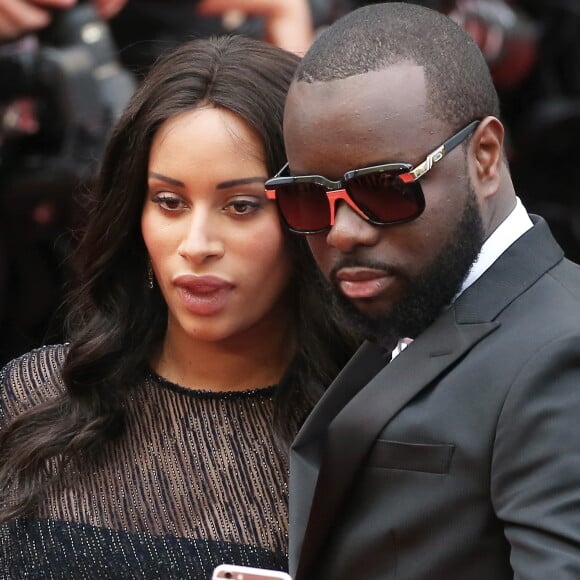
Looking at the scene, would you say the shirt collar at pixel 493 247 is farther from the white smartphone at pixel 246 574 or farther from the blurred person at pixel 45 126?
the blurred person at pixel 45 126

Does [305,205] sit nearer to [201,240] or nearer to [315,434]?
[315,434]

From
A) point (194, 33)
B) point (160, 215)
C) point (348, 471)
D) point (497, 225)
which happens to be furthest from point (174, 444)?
point (194, 33)

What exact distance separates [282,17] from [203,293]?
7.15 feet

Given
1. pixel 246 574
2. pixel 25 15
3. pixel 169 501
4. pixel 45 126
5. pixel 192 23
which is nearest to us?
pixel 246 574

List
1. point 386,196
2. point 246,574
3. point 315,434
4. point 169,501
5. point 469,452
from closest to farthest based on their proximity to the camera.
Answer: point 469,452, point 386,196, point 246,574, point 315,434, point 169,501

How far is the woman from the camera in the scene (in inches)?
105

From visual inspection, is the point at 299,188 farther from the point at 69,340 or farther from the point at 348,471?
the point at 69,340

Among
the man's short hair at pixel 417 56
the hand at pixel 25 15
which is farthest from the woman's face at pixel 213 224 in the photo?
the hand at pixel 25 15

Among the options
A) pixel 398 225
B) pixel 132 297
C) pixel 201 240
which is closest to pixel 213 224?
pixel 201 240

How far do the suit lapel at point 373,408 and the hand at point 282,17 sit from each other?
2685 mm

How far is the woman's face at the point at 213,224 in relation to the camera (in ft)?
8.63

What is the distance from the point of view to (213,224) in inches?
104

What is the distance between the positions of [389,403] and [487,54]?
3392 mm

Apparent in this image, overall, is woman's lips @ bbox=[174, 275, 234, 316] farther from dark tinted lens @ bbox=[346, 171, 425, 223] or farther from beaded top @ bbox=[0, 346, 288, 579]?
dark tinted lens @ bbox=[346, 171, 425, 223]
